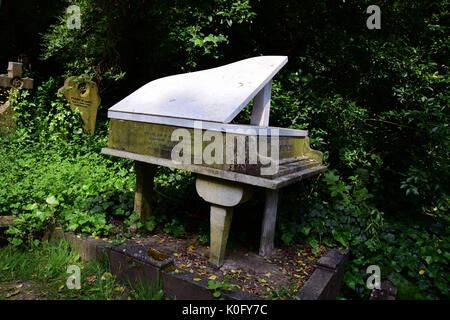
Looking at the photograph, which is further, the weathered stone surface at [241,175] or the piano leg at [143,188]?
the piano leg at [143,188]

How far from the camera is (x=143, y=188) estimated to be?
366 cm

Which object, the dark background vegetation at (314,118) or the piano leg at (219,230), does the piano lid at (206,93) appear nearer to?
the piano leg at (219,230)

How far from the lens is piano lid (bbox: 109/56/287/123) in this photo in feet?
8.61

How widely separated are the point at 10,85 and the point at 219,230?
251 inches

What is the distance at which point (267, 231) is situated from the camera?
10.8 ft

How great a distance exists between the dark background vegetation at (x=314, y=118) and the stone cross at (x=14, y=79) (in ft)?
0.92

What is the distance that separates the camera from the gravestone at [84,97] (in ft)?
20.4

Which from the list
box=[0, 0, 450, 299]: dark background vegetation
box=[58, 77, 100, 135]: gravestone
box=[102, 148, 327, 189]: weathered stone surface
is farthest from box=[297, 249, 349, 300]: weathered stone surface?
box=[58, 77, 100, 135]: gravestone

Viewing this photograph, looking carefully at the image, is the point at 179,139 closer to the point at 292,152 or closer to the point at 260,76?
the point at 260,76

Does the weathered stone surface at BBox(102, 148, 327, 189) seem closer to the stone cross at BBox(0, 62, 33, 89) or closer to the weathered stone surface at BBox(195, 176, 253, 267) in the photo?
the weathered stone surface at BBox(195, 176, 253, 267)

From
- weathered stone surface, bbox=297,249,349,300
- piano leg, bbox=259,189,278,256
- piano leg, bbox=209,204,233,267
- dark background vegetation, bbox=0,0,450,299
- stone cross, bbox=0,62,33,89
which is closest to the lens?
weathered stone surface, bbox=297,249,349,300

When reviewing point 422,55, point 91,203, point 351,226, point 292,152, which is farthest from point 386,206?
point 91,203

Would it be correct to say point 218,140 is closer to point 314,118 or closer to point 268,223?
point 268,223

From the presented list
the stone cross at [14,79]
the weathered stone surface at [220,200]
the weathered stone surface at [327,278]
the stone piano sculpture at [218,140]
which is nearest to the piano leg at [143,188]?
the stone piano sculpture at [218,140]
